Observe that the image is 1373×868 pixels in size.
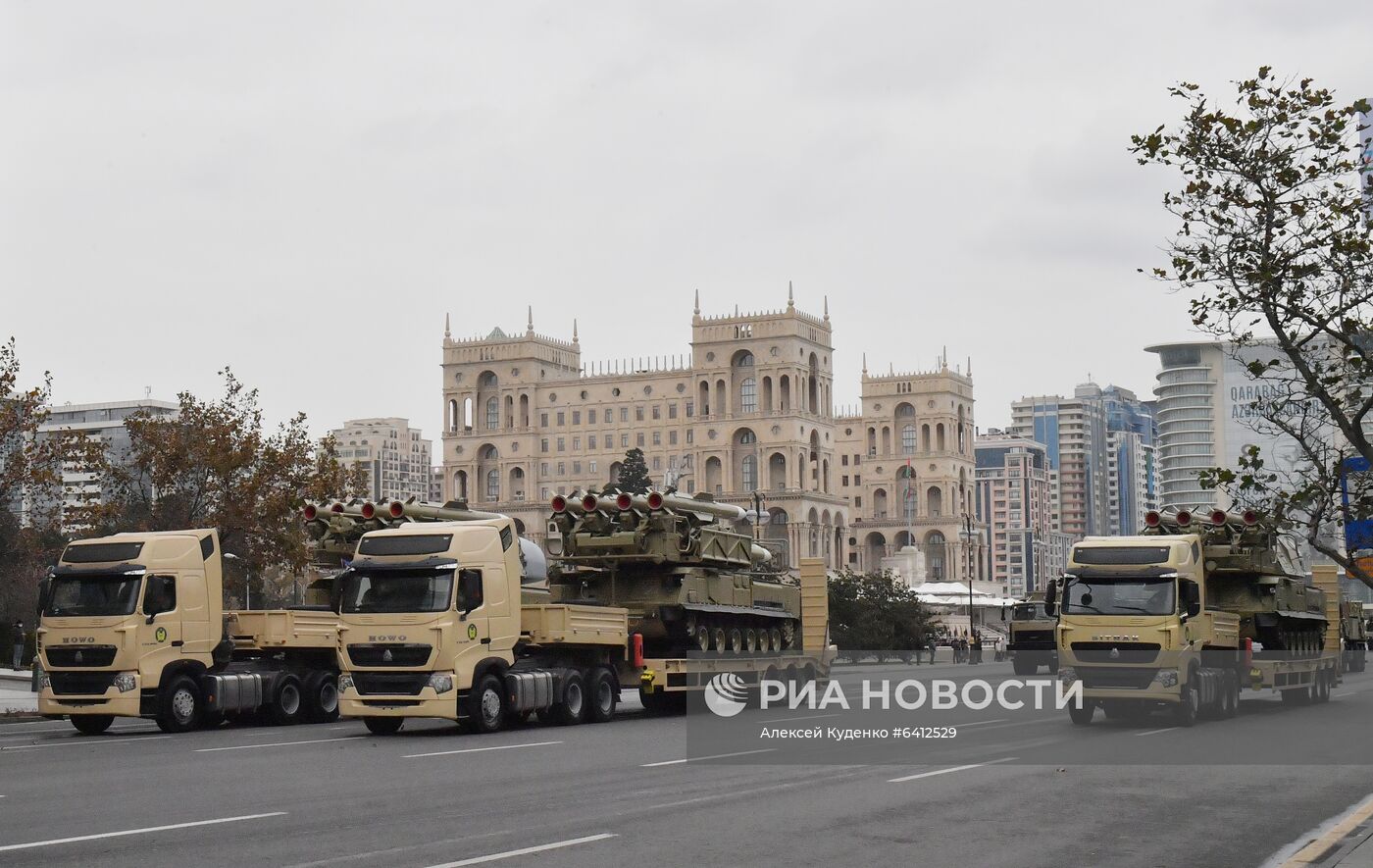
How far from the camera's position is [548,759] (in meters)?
19.3

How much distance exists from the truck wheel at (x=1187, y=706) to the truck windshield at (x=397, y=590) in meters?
10.8

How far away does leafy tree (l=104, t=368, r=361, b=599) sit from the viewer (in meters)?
41.7

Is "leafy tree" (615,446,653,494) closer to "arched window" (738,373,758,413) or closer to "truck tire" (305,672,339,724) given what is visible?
"arched window" (738,373,758,413)

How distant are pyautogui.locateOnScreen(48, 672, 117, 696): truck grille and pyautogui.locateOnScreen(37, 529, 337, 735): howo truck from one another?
0.6 inches

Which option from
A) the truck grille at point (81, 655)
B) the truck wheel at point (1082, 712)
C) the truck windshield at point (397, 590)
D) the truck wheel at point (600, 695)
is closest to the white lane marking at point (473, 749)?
the truck windshield at point (397, 590)

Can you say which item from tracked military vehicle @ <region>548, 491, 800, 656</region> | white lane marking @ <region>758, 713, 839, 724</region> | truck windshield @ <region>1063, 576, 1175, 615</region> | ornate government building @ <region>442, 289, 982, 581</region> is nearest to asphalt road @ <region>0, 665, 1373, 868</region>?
truck windshield @ <region>1063, 576, 1175, 615</region>

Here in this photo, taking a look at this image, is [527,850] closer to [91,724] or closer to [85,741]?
[85,741]

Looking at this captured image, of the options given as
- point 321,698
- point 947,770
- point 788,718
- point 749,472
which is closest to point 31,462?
point 321,698

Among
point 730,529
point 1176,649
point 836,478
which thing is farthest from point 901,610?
point 836,478

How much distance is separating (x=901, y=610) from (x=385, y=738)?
5452 centimetres

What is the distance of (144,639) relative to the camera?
25.1 meters

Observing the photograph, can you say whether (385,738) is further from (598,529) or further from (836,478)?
(836,478)

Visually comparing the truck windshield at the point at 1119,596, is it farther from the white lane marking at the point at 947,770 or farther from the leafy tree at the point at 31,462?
the leafy tree at the point at 31,462

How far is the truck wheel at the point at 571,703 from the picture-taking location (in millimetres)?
25938
